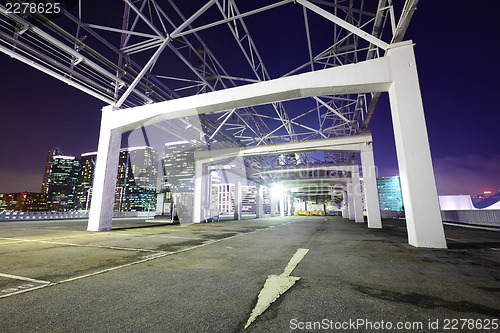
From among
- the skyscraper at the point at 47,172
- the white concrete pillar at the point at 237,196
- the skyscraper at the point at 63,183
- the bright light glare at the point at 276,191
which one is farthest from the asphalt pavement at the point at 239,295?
the skyscraper at the point at 47,172

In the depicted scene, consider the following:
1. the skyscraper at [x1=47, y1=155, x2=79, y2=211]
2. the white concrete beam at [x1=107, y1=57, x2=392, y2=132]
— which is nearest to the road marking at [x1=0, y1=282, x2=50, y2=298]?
the white concrete beam at [x1=107, y1=57, x2=392, y2=132]

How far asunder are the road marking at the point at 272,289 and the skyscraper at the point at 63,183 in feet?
659

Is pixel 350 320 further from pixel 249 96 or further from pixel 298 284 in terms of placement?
pixel 249 96

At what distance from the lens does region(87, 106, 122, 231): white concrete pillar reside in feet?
30.1

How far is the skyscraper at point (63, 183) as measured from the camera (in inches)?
6161

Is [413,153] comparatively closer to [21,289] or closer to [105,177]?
[21,289]

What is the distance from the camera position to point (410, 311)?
180 cm

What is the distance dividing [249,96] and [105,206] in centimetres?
811

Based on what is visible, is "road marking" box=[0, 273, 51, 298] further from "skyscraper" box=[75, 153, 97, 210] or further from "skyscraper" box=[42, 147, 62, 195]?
"skyscraper" box=[42, 147, 62, 195]

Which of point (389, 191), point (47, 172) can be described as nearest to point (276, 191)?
point (389, 191)

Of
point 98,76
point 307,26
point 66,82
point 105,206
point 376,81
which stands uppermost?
point 307,26

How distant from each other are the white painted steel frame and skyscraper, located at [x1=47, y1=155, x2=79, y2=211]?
196472mm

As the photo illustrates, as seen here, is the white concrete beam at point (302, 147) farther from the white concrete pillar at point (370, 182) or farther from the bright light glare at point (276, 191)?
the bright light glare at point (276, 191)

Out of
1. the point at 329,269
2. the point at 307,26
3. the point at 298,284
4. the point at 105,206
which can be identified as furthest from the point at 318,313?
the point at 105,206
